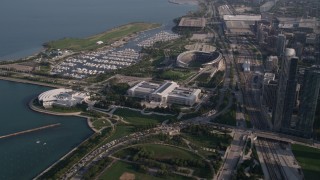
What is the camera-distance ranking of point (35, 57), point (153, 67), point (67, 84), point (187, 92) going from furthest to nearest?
1. point (35, 57)
2. point (153, 67)
3. point (67, 84)
4. point (187, 92)

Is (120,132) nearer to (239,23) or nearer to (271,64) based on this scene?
(271,64)

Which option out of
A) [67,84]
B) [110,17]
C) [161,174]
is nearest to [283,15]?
[110,17]

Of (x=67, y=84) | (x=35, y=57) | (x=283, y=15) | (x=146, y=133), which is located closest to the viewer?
(x=146, y=133)

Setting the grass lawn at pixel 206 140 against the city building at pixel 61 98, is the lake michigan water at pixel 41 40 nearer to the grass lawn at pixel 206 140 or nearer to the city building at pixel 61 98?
the city building at pixel 61 98

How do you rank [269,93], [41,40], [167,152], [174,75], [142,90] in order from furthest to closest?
[41,40] → [174,75] → [142,90] → [269,93] → [167,152]

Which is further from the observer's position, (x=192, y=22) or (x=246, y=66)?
(x=192, y=22)

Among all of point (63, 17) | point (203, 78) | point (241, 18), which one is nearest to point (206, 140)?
point (203, 78)

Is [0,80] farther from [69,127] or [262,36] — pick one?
[262,36]

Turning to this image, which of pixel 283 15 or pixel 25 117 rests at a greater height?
pixel 283 15
